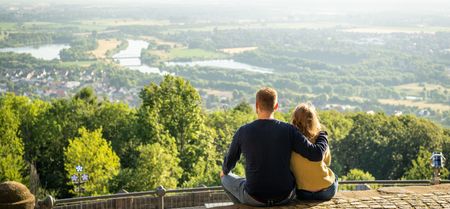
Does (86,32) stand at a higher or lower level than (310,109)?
lower

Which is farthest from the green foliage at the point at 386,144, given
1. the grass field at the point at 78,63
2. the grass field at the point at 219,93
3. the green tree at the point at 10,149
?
the grass field at the point at 78,63

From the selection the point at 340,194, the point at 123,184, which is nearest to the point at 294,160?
the point at 340,194

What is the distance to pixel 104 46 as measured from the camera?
160 metres

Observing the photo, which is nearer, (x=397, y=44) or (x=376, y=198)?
(x=376, y=198)

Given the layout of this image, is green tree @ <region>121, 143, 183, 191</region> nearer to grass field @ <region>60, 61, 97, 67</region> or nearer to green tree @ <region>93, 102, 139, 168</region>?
green tree @ <region>93, 102, 139, 168</region>

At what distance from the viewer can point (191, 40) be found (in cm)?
17700

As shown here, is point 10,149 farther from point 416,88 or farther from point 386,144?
point 416,88

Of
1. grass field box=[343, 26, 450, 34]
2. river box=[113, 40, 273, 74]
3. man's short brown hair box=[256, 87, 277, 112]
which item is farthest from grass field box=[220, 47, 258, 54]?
man's short brown hair box=[256, 87, 277, 112]

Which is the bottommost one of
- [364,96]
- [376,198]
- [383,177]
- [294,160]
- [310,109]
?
[364,96]

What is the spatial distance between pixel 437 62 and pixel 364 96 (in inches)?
860

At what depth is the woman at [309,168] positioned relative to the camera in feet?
30.6

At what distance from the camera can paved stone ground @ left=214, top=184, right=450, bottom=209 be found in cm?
982

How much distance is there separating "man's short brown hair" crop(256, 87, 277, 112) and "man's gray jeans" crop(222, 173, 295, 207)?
111 cm

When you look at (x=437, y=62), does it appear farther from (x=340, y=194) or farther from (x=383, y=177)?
(x=340, y=194)
